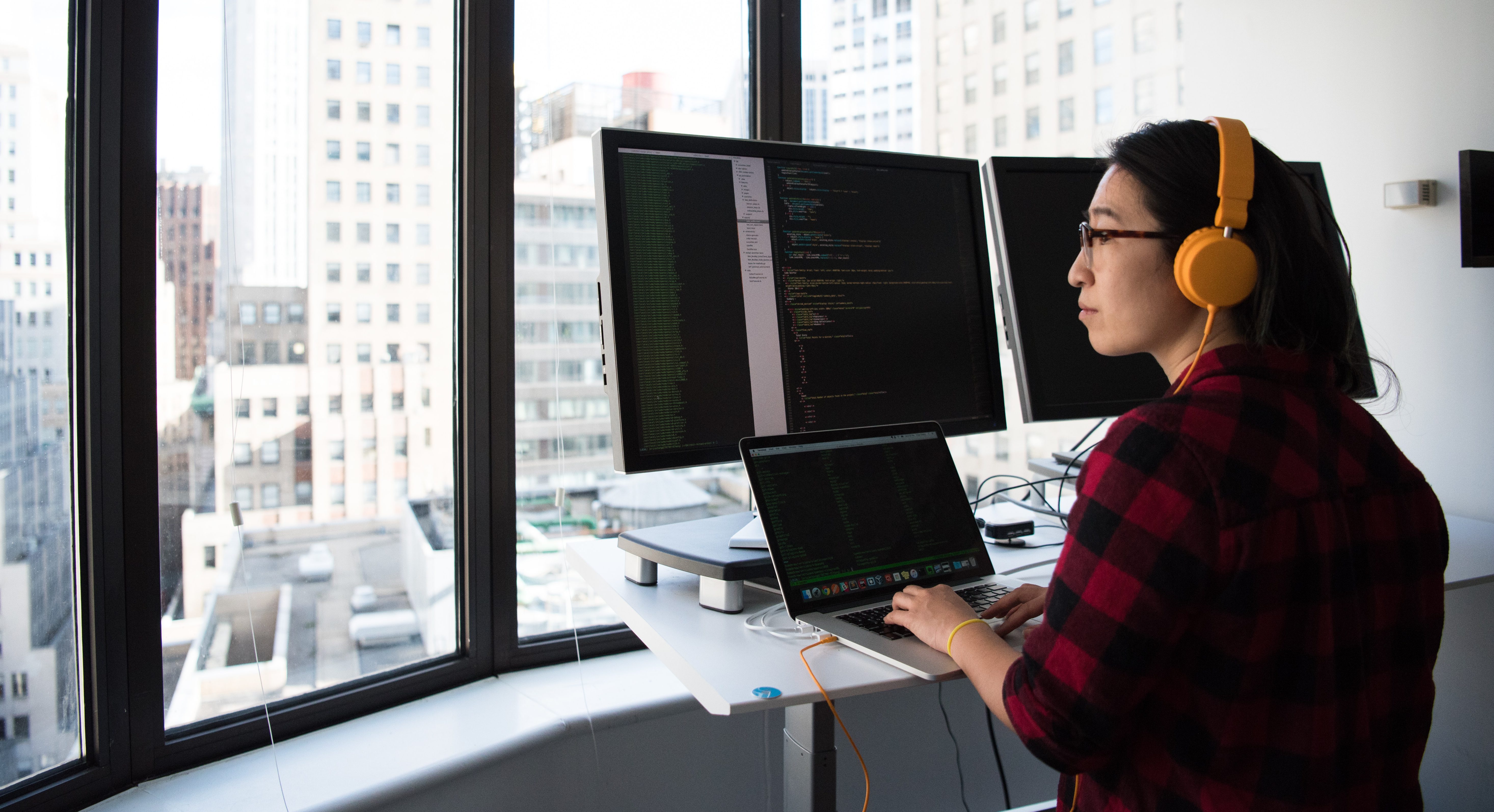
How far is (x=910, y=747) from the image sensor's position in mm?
1938

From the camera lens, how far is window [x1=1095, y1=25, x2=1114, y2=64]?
2344mm

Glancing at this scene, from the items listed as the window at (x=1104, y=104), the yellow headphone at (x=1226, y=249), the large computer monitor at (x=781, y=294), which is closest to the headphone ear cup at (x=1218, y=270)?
the yellow headphone at (x=1226, y=249)

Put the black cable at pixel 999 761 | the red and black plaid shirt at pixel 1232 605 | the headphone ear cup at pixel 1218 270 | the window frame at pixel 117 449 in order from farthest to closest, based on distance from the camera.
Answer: the black cable at pixel 999 761, the window frame at pixel 117 449, the headphone ear cup at pixel 1218 270, the red and black plaid shirt at pixel 1232 605

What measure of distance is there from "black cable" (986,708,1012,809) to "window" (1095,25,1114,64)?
5.33ft

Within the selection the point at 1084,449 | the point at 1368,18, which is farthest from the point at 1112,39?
the point at 1084,449

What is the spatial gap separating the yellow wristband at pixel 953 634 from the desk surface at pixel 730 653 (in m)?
0.05

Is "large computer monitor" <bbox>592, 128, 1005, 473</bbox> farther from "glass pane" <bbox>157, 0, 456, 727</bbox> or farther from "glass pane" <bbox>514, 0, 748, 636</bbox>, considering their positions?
"glass pane" <bbox>157, 0, 456, 727</bbox>

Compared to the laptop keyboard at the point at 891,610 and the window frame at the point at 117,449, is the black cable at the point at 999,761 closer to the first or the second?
the laptop keyboard at the point at 891,610

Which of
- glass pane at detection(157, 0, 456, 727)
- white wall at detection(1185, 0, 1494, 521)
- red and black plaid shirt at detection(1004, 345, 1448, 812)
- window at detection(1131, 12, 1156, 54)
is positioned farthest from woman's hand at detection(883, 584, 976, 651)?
window at detection(1131, 12, 1156, 54)

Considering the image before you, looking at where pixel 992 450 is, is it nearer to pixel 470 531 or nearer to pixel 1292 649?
pixel 470 531

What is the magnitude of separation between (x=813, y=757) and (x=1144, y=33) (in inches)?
83.3

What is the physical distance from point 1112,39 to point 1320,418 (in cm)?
189

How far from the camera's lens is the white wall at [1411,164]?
5.69 feet

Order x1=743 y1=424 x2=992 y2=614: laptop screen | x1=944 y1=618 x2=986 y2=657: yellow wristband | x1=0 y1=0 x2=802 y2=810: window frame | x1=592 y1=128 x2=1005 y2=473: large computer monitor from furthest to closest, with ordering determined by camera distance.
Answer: x1=0 y1=0 x2=802 y2=810: window frame → x1=592 y1=128 x2=1005 y2=473: large computer monitor → x1=743 y1=424 x2=992 y2=614: laptop screen → x1=944 y1=618 x2=986 y2=657: yellow wristband
